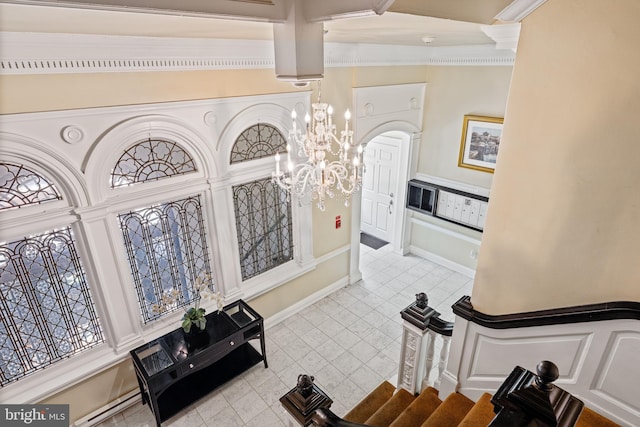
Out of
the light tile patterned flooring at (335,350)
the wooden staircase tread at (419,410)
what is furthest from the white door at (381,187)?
the wooden staircase tread at (419,410)

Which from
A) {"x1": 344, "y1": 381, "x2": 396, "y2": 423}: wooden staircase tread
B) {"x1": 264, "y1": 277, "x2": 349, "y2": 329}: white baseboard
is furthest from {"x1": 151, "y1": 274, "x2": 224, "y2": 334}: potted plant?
{"x1": 344, "y1": 381, "x2": 396, "y2": 423}: wooden staircase tread

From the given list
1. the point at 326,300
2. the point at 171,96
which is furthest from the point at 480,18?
the point at 326,300

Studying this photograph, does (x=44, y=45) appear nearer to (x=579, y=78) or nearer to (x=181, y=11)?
(x=181, y=11)

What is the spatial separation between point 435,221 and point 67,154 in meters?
5.38

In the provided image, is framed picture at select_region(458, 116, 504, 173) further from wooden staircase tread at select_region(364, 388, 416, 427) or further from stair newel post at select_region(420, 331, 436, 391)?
wooden staircase tread at select_region(364, 388, 416, 427)

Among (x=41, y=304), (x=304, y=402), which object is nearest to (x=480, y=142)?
(x=304, y=402)

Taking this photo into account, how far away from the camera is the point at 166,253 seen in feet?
12.2

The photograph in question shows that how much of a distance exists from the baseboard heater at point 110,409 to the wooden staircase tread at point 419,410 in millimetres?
2765

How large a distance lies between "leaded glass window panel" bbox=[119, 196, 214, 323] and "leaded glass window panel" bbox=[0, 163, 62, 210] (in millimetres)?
621

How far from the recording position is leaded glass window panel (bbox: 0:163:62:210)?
8.68 feet

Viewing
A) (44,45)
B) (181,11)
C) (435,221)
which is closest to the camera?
(181,11)

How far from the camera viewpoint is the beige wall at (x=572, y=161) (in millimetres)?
1660

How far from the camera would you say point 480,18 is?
185 cm

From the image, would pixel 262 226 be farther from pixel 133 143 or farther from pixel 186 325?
pixel 133 143
